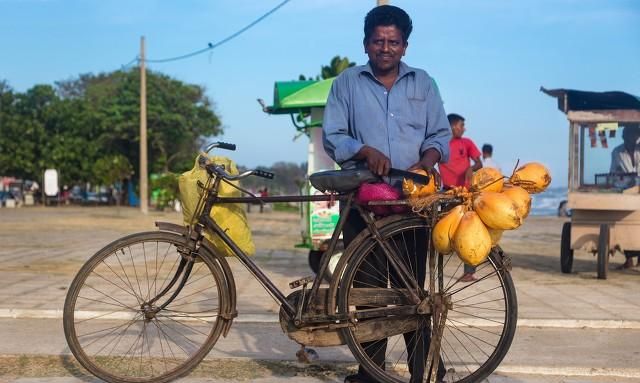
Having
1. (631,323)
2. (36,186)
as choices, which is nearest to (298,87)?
(631,323)

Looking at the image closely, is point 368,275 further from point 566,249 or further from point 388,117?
point 566,249

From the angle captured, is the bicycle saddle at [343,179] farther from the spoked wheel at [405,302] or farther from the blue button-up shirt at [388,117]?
the spoked wheel at [405,302]

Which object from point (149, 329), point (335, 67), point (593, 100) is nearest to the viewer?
point (149, 329)

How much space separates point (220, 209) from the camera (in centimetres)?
430

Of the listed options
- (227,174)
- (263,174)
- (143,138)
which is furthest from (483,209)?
(143,138)

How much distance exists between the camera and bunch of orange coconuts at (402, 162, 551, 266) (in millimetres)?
3643

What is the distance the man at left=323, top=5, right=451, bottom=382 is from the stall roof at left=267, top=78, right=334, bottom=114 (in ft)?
15.1

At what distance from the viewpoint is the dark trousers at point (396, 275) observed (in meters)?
4.01

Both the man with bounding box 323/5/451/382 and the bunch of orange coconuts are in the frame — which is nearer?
the bunch of orange coconuts

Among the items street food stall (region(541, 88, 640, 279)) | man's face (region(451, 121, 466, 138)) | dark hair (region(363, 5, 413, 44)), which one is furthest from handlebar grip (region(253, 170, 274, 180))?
street food stall (region(541, 88, 640, 279))

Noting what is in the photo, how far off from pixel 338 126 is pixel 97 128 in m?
44.2

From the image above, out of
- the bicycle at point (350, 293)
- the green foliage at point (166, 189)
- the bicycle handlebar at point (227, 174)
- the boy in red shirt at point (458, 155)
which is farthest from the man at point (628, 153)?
the green foliage at point (166, 189)

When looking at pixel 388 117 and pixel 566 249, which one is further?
pixel 566 249

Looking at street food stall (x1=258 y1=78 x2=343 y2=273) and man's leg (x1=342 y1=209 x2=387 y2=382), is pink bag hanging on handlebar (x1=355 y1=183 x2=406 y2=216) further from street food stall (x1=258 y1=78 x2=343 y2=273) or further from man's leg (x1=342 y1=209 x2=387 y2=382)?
street food stall (x1=258 y1=78 x2=343 y2=273)
